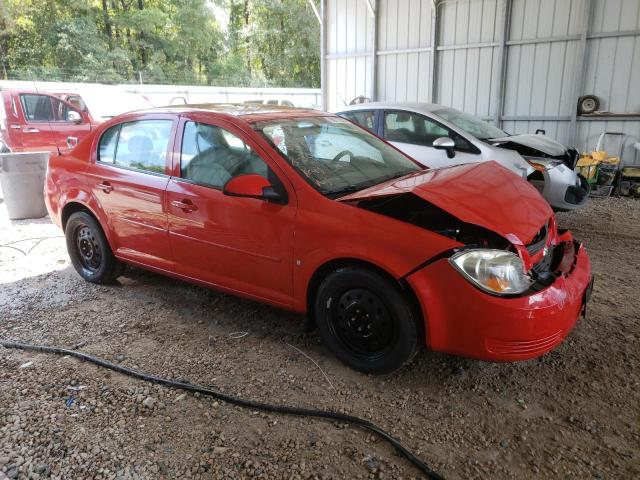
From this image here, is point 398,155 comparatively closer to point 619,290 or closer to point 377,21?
point 619,290

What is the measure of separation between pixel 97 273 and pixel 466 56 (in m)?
9.00

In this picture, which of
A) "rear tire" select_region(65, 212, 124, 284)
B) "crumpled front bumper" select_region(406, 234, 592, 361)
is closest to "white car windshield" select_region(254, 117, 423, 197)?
"crumpled front bumper" select_region(406, 234, 592, 361)

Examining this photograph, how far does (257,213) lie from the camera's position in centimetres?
311

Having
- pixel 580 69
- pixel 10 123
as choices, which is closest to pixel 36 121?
pixel 10 123

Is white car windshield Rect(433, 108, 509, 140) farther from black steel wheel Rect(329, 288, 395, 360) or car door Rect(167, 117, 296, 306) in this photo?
black steel wheel Rect(329, 288, 395, 360)

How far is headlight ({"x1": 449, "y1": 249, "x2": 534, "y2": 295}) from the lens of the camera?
2.46 m

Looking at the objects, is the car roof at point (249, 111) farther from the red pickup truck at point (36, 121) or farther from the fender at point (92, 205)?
the red pickup truck at point (36, 121)

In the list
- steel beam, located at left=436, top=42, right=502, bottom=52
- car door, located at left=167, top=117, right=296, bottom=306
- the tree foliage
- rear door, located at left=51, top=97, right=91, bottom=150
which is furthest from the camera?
the tree foliage

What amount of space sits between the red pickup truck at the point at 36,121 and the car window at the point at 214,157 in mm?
7862

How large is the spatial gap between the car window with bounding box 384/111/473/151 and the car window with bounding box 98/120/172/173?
3889mm

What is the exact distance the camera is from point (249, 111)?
3.60 m

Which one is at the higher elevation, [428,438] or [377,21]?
[377,21]

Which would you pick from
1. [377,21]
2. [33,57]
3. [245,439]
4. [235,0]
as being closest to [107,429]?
[245,439]

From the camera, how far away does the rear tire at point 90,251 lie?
4.30 metres
